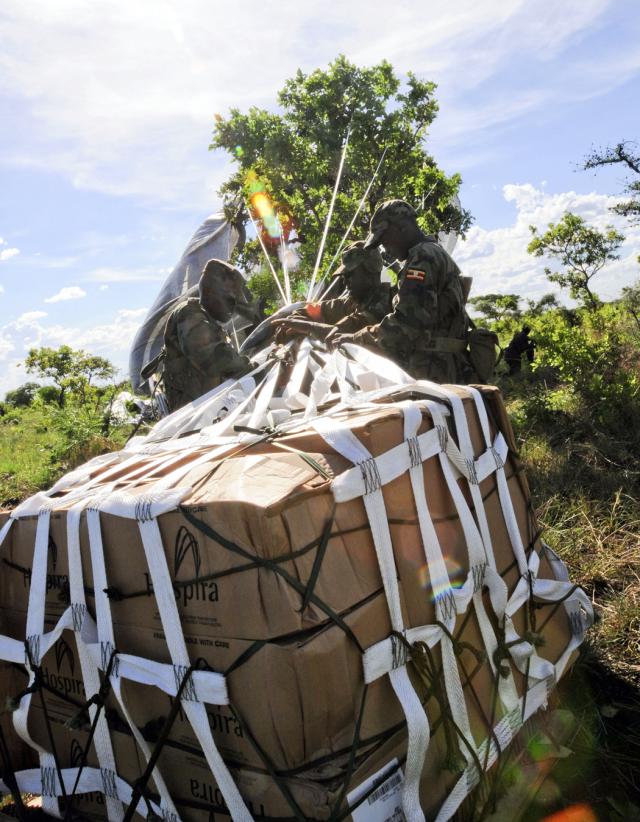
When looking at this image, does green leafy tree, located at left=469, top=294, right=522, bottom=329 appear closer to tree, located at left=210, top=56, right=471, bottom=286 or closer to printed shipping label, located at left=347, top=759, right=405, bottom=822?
tree, located at left=210, top=56, right=471, bottom=286

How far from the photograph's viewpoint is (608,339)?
6.74 meters

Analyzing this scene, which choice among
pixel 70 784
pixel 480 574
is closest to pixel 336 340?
pixel 480 574

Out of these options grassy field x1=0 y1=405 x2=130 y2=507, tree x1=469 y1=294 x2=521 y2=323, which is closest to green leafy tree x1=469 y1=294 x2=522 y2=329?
tree x1=469 y1=294 x2=521 y2=323

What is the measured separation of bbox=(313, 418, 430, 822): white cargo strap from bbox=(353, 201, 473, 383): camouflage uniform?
7.73ft

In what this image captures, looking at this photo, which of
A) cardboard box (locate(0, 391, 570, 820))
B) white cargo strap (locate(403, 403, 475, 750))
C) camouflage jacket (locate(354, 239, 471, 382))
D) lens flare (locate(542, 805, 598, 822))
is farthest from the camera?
camouflage jacket (locate(354, 239, 471, 382))

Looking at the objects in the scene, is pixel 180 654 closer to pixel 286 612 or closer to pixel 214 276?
pixel 286 612

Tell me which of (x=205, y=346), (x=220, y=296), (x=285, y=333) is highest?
(x=220, y=296)

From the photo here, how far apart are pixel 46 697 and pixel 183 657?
81 cm

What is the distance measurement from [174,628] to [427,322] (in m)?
3.01

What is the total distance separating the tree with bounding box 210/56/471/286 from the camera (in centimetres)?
1337

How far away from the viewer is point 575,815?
1.83m

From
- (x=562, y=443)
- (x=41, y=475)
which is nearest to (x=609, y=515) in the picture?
(x=562, y=443)

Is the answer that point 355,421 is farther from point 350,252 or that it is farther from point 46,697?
point 350,252

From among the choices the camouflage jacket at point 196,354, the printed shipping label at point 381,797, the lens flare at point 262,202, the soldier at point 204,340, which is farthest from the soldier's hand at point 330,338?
the lens flare at point 262,202
